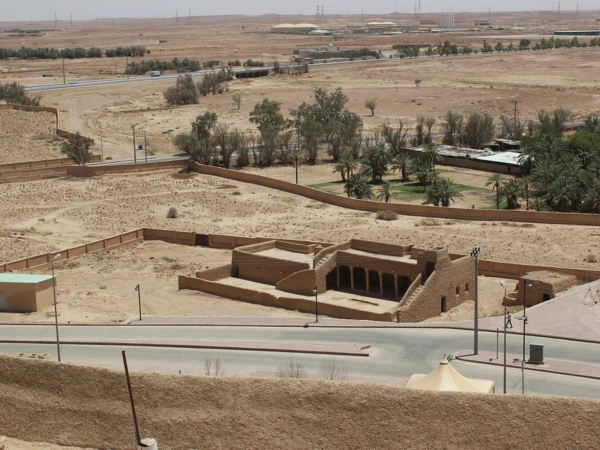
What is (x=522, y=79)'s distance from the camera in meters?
137

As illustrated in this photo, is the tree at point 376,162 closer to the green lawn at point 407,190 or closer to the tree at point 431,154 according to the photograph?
the green lawn at point 407,190

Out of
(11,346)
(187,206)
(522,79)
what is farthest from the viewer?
(522,79)

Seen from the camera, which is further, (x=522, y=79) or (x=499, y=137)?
(x=522, y=79)

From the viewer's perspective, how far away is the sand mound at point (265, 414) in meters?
24.3

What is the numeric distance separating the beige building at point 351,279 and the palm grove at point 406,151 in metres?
17.3

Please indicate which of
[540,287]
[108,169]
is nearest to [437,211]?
[540,287]

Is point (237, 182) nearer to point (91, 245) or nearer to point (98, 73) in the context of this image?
point (91, 245)

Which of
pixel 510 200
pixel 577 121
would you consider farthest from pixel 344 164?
pixel 577 121

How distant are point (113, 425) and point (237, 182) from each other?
47.0 meters

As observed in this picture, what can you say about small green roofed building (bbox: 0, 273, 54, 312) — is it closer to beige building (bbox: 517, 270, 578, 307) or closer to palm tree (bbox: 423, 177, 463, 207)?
beige building (bbox: 517, 270, 578, 307)

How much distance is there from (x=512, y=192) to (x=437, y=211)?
499 cm

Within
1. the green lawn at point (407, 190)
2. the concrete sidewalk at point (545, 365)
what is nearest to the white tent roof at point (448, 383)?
the concrete sidewalk at point (545, 365)

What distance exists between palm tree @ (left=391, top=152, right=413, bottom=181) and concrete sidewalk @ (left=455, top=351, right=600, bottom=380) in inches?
1542

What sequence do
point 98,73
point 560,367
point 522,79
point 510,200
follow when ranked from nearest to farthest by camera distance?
point 560,367 → point 510,200 → point 522,79 → point 98,73
